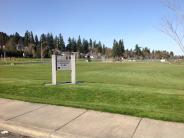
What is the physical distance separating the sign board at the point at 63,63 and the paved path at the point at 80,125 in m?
6.18

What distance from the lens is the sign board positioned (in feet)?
45.7

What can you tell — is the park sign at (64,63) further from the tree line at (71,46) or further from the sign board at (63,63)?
the tree line at (71,46)

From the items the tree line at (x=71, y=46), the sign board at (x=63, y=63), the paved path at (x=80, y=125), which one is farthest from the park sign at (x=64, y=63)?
the tree line at (x=71, y=46)

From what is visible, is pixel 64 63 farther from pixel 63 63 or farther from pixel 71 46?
pixel 71 46

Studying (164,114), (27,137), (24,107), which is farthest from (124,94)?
(27,137)

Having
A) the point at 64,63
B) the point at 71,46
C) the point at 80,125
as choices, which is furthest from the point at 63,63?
the point at 71,46

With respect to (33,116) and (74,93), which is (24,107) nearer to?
(33,116)

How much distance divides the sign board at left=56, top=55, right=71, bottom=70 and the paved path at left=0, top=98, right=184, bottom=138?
6.18m

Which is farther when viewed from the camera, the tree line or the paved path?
the tree line

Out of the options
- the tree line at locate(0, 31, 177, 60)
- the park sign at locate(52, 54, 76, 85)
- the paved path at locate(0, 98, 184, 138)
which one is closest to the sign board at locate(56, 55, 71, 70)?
the park sign at locate(52, 54, 76, 85)

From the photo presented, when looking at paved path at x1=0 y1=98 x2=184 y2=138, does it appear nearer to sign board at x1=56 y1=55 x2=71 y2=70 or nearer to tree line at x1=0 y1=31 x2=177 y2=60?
sign board at x1=56 y1=55 x2=71 y2=70

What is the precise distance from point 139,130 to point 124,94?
441 cm

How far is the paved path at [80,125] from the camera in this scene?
574 cm

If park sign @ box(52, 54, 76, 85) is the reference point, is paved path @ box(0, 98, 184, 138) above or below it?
below
